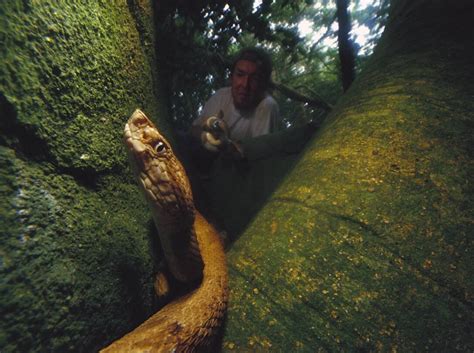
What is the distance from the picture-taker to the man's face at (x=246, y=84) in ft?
11.0

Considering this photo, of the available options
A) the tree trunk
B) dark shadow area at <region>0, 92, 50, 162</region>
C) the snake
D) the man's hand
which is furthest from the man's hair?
dark shadow area at <region>0, 92, 50, 162</region>

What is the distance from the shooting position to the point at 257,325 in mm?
803

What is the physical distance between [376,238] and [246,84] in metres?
2.94

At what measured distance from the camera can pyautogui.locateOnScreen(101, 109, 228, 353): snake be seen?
74 centimetres

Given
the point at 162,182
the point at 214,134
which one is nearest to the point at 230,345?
the point at 162,182

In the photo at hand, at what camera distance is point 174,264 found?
1010 millimetres

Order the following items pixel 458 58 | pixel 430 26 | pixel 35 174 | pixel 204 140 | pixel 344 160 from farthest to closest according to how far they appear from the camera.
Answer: pixel 204 140 → pixel 430 26 → pixel 458 58 → pixel 344 160 → pixel 35 174

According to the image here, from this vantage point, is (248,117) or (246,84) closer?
(246,84)

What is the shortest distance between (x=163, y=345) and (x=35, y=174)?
1.89 ft

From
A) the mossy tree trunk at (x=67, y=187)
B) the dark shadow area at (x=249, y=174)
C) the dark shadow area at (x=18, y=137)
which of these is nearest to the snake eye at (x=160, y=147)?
the mossy tree trunk at (x=67, y=187)

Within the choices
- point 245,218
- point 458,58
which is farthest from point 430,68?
point 245,218

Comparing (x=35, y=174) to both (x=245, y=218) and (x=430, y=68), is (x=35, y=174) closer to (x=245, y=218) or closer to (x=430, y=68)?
(x=430, y=68)

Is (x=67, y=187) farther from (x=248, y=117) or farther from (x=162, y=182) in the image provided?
(x=248, y=117)

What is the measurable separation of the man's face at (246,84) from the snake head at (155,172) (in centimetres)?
269
